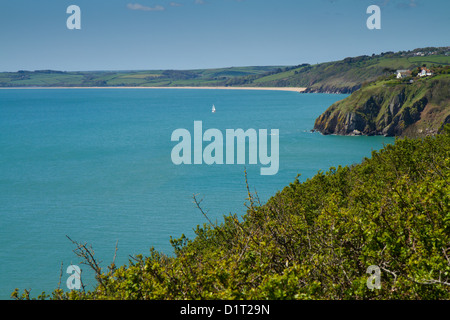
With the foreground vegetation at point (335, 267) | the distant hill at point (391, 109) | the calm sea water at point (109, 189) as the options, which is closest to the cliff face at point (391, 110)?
the distant hill at point (391, 109)

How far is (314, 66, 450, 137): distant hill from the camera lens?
431 feet

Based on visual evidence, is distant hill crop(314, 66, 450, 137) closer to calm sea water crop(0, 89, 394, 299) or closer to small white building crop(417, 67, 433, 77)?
calm sea water crop(0, 89, 394, 299)

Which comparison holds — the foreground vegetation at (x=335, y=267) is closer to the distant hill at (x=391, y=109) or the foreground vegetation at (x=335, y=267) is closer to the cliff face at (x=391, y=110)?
the distant hill at (x=391, y=109)

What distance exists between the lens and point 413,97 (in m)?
139

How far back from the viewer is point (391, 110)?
13738cm

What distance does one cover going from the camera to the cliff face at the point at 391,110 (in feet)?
431

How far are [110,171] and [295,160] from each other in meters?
40.3

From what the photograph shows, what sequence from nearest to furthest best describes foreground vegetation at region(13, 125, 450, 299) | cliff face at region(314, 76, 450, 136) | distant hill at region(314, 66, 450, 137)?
foreground vegetation at region(13, 125, 450, 299)
distant hill at region(314, 66, 450, 137)
cliff face at region(314, 76, 450, 136)

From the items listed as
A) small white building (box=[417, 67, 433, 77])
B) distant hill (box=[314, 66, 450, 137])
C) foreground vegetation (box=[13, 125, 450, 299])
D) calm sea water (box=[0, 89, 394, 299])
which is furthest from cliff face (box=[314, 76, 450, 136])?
foreground vegetation (box=[13, 125, 450, 299])

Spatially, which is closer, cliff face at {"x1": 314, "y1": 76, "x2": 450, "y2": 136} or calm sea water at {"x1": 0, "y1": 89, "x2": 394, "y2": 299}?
calm sea water at {"x1": 0, "y1": 89, "x2": 394, "y2": 299}

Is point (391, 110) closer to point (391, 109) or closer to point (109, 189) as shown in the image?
point (391, 109)

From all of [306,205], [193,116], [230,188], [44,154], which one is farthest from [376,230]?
[193,116]

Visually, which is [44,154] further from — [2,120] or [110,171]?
[2,120]

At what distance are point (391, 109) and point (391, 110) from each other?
348 mm
